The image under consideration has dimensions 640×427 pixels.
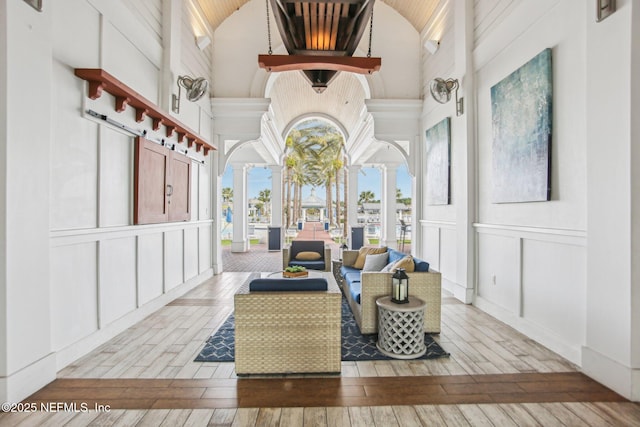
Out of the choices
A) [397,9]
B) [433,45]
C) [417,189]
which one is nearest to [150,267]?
[417,189]

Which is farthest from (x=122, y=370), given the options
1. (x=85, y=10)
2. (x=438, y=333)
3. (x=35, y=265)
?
(x=85, y=10)

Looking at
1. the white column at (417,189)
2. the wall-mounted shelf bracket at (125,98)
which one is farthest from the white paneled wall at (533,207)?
the wall-mounted shelf bracket at (125,98)

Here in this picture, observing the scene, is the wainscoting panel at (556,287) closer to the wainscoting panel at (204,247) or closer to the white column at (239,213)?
the wainscoting panel at (204,247)

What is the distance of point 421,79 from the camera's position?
645cm

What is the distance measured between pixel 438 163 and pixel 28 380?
554 cm

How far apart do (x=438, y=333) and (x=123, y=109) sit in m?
4.05

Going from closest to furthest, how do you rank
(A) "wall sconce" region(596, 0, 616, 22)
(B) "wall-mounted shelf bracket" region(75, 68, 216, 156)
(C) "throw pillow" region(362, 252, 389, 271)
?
(A) "wall sconce" region(596, 0, 616, 22)
(B) "wall-mounted shelf bracket" region(75, 68, 216, 156)
(C) "throw pillow" region(362, 252, 389, 271)

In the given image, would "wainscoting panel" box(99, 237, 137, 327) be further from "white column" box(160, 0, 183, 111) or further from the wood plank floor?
"white column" box(160, 0, 183, 111)

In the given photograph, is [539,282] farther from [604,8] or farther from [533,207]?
[604,8]

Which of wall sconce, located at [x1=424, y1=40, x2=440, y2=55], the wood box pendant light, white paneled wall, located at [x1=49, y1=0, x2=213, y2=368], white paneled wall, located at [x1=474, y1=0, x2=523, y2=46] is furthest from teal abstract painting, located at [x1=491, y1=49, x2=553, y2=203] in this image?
white paneled wall, located at [x1=49, y1=0, x2=213, y2=368]

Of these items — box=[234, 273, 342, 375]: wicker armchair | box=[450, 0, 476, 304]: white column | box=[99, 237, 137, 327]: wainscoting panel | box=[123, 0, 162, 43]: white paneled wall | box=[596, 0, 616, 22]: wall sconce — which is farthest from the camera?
box=[450, 0, 476, 304]: white column

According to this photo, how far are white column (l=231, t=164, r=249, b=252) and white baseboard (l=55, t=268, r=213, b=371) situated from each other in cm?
498

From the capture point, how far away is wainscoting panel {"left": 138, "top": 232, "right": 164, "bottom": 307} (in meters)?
3.92

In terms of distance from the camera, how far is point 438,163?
5535mm
